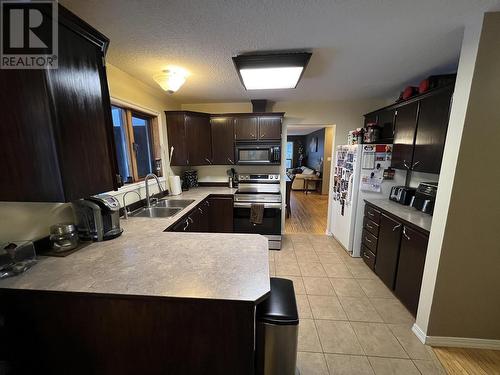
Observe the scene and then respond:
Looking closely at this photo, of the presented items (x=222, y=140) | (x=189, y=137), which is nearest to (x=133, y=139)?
(x=189, y=137)

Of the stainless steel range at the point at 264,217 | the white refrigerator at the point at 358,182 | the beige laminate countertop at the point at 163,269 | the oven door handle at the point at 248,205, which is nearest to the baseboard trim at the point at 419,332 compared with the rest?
the white refrigerator at the point at 358,182

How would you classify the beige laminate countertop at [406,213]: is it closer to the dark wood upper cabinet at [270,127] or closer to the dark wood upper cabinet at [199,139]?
the dark wood upper cabinet at [270,127]

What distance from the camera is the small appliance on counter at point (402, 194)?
93.7 inches

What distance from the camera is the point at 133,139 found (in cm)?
243

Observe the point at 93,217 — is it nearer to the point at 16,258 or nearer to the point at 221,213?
the point at 16,258

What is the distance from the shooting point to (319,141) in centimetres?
718

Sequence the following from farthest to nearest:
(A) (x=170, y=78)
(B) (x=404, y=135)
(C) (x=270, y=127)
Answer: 1. (C) (x=270, y=127)
2. (B) (x=404, y=135)
3. (A) (x=170, y=78)

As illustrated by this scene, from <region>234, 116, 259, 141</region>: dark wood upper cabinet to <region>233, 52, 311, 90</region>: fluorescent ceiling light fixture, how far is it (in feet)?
3.33

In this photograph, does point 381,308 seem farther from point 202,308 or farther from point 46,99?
point 46,99

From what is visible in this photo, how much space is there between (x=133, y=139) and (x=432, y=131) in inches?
130

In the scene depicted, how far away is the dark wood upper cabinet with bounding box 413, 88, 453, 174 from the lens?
1.82 meters

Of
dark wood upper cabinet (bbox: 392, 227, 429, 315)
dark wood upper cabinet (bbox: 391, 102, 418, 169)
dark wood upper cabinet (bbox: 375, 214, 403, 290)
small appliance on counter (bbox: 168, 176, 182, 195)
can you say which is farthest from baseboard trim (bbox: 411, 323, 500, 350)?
small appliance on counter (bbox: 168, 176, 182, 195)

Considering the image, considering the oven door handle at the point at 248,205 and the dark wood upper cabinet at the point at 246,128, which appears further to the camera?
the dark wood upper cabinet at the point at 246,128

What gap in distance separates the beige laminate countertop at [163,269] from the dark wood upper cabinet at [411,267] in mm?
1443
